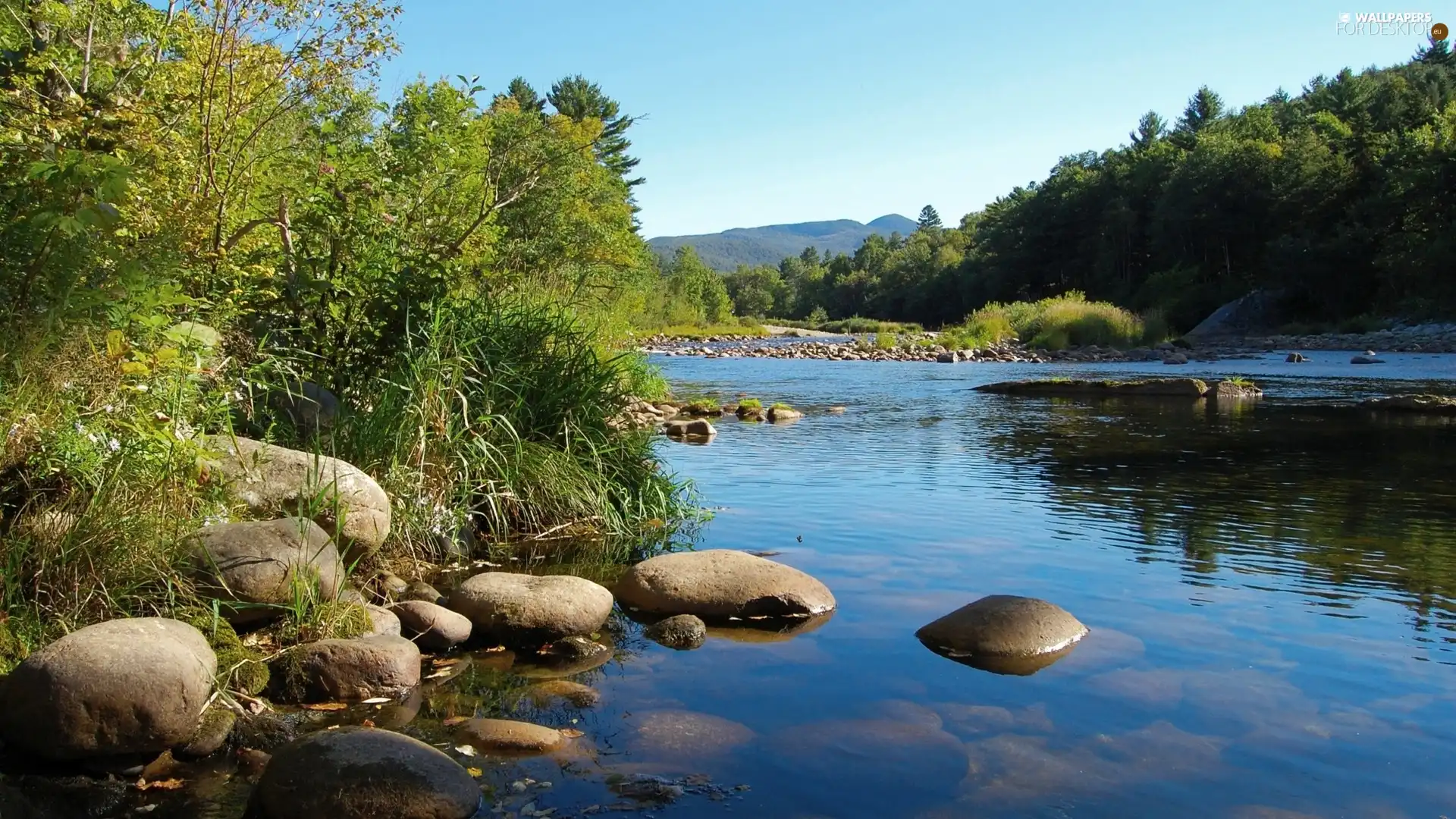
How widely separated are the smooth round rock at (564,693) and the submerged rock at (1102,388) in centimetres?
2139

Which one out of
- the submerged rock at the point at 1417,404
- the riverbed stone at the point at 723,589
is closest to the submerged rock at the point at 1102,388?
the submerged rock at the point at 1417,404

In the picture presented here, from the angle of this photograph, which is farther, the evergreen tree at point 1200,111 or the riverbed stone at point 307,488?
the evergreen tree at point 1200,111

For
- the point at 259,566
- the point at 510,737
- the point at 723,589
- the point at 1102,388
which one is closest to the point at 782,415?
the point at 1102,388

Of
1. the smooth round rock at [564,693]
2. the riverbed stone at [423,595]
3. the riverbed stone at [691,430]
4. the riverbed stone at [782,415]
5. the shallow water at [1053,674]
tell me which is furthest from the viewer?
the riverbed stone at [782,415]

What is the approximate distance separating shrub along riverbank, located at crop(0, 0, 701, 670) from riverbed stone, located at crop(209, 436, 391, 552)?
0.06 metres

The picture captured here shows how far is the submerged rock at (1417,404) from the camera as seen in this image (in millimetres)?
20797

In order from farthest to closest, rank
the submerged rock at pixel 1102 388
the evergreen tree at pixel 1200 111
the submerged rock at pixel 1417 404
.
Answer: the evergreen tree at pixel 1200 111 → the submerged rock at pixel 1102 388 → the submerged rock at pixel 1417 404

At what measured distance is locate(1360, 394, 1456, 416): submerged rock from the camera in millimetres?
20797

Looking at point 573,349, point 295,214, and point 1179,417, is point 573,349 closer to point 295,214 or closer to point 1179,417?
point 295,214

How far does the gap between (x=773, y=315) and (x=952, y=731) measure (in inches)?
6178

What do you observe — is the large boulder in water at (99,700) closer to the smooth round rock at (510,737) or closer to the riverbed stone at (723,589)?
the smooth round rock at (510,737)

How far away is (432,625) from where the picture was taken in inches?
236

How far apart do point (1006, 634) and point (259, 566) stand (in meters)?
3.97

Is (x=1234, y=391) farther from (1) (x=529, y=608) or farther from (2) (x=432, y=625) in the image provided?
(2) (x=432, y=625)
